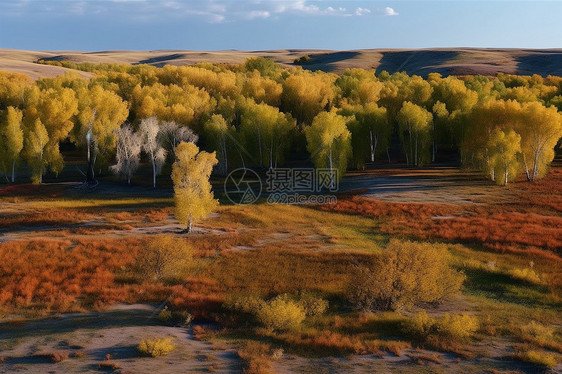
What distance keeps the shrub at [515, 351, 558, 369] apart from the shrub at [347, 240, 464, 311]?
542cm

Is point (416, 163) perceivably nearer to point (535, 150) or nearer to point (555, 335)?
point (535, 150)

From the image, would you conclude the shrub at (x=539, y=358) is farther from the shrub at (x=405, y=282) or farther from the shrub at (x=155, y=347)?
the shrub at (x=155, y=347)

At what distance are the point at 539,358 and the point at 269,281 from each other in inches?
587

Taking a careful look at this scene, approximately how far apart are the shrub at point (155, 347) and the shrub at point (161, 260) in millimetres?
9725

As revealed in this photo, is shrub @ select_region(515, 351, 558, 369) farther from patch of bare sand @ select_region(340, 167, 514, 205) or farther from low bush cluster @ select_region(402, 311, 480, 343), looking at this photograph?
patch of bare sand @ select_region(340, 167, 514, 205)

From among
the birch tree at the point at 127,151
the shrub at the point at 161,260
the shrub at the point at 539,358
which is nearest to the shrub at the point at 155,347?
the shrub at the point at 161,260

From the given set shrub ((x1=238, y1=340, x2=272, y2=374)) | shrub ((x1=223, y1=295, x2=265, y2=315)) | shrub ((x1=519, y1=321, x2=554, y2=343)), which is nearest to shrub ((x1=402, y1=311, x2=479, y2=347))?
shrub ((x1=519, y1=321, x2=554, y2=343))

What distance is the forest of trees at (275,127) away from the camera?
5303 centimetres

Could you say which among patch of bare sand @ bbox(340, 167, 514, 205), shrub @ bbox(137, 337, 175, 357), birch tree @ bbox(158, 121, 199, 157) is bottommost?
shrub @ bbox(137, 337, 175, 357)

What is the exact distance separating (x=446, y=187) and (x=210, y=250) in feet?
117

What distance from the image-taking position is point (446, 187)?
52.0m

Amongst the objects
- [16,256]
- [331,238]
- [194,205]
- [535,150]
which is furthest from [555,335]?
[535,150]

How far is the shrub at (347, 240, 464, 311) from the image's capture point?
2084cm

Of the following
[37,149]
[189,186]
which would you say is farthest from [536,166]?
[37,149]
